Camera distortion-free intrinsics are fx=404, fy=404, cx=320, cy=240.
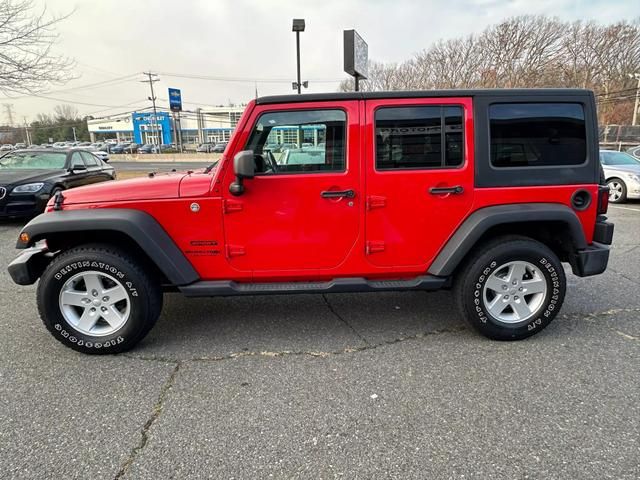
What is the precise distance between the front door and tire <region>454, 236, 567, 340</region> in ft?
3.25

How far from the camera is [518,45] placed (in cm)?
4072

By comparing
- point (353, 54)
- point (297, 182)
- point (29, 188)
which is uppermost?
point (353, 54)

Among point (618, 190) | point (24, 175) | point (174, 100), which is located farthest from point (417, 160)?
point (174, 100)

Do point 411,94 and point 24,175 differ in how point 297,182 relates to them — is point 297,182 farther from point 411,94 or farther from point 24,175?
point 24,175

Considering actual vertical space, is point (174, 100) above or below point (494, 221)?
above

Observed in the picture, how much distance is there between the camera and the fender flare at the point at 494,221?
2967mm

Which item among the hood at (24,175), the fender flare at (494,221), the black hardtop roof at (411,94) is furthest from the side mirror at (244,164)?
the hood at (24,175)

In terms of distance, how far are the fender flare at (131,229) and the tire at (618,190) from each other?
418 inches

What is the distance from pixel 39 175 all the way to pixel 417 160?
308 inches

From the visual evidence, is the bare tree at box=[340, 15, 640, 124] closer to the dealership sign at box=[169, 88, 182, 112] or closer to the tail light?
the dealership sign at box=[169, 88, 182, 112]

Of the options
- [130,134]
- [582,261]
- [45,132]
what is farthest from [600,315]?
[45,132]

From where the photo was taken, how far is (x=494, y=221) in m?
2.96

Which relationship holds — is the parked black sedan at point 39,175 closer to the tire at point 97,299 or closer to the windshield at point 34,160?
the windshield at point 34,160

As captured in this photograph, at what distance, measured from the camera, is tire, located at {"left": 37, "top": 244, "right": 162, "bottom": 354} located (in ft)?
9.59
